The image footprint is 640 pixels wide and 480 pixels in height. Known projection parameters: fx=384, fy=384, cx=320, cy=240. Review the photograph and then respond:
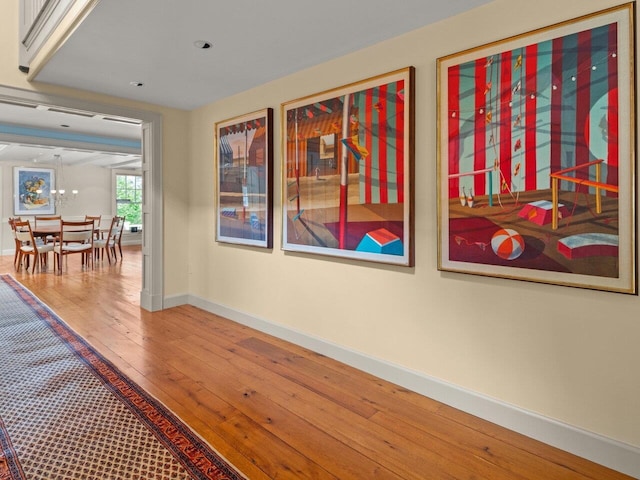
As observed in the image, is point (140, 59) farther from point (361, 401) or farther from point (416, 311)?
point (361, 401)

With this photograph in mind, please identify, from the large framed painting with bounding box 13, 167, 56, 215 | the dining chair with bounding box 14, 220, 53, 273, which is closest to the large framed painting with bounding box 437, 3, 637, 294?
the dining chair with bounding box 14, 220, 53, 273

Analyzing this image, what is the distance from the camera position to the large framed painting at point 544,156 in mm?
1691

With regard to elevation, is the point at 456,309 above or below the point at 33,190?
below

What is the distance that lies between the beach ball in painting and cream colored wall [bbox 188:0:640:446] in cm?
16

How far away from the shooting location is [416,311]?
8.05ft

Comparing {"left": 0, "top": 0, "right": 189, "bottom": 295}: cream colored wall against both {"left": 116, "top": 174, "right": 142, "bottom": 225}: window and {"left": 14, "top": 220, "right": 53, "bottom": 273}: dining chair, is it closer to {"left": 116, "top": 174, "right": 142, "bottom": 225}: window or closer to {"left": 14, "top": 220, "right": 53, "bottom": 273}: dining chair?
{"left": 14, "top": 220, "right": 53, "bottom": 273}: dining chair

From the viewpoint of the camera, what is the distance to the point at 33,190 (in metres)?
9.85

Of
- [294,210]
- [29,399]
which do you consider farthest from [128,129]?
[29,399]

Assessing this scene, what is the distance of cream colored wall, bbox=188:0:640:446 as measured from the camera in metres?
1.77

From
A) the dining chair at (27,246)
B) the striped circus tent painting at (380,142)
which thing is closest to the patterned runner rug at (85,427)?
the striped circus tent painting at (380,142)

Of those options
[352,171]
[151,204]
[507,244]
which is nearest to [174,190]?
[151,204]

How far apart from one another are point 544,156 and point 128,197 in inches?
475

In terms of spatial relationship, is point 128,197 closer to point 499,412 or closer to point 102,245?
point 102,245

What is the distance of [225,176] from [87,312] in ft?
7.16
